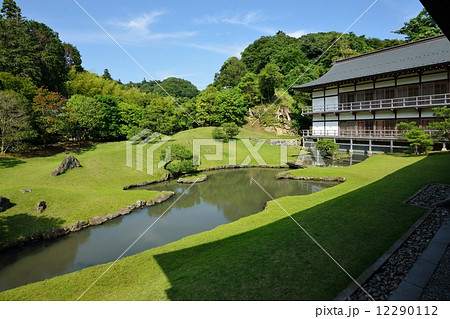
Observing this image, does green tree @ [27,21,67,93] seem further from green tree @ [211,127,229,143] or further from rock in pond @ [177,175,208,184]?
rock in pond @ [177,175,208,184]

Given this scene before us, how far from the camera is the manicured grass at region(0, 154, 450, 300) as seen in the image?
4445mm

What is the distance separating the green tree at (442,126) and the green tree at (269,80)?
76.1 feet

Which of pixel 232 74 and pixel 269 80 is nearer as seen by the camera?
pixel 269 80

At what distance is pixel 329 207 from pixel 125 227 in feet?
26.8

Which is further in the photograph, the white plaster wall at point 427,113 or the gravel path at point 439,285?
the white plaster wall at point 427,113

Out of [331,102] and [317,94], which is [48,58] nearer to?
[317,94]

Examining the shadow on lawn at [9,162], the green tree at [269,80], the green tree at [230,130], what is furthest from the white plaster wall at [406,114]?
the shadow on lawn at [9,162]

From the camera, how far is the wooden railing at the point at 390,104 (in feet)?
61.2

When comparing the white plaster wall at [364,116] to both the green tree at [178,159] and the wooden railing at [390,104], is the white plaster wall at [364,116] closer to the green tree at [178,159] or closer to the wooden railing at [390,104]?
the wooden railing at [390,104]

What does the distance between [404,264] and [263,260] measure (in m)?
2.70

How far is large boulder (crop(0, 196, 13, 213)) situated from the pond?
2581 mm

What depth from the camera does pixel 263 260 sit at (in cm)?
538

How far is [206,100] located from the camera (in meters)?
35.6

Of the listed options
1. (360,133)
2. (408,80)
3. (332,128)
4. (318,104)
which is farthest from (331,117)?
(408,80)
